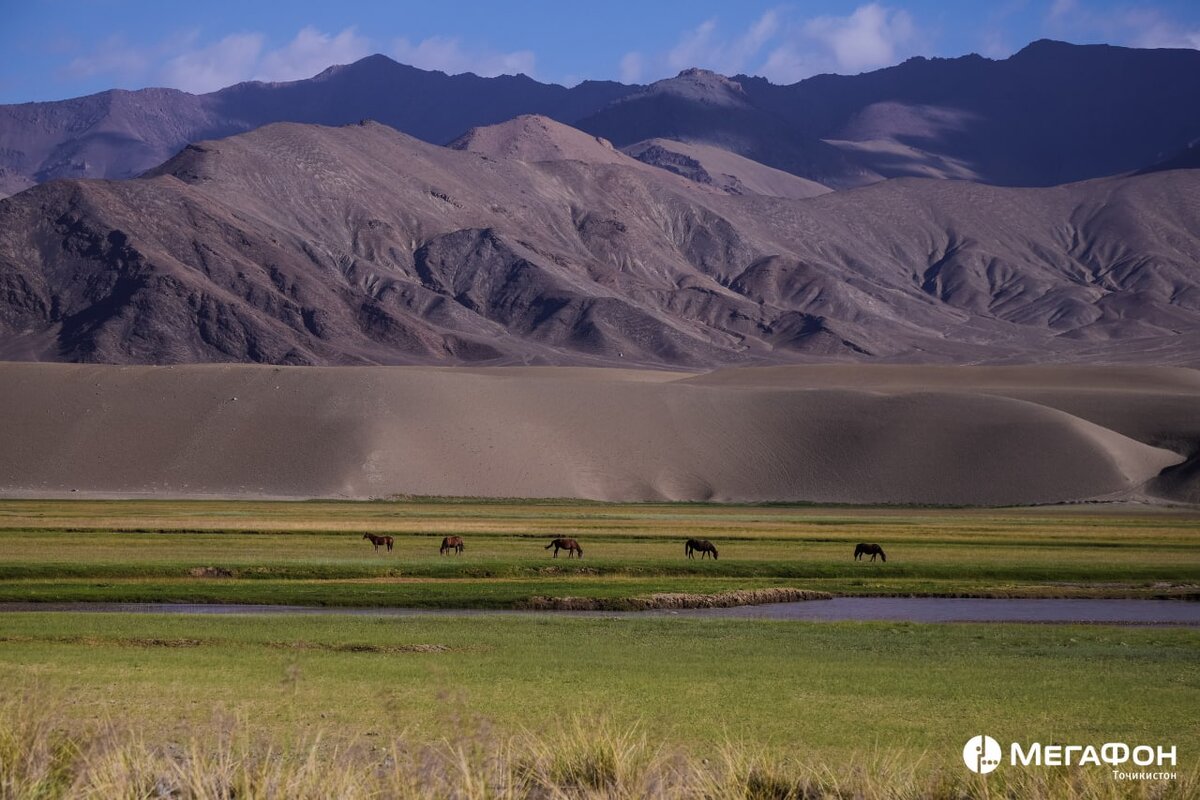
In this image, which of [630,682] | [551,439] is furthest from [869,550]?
[551,439]

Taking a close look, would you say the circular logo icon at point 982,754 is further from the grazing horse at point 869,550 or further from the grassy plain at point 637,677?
the grazing horse at point 869,550

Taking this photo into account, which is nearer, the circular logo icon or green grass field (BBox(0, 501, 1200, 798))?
green grass field (BBox(0, 501, 1200, 798))

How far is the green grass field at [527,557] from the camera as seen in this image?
1347 inches

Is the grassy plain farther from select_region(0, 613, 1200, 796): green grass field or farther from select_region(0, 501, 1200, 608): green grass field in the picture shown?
select_region(0, 501, 1200, 608): green grass field

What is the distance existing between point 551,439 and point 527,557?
62.5 meters

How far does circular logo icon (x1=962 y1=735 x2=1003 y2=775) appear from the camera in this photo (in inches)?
513

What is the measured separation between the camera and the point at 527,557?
42.8 m

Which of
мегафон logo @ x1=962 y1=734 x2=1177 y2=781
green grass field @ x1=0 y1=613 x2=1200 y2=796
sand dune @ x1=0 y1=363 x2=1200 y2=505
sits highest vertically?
sand dune @ x1=0 y1=363 x2=1200 y2=505

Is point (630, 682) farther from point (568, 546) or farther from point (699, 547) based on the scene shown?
point (699, 547)

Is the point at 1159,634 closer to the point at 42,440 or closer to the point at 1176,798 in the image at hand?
the point at 1176,798

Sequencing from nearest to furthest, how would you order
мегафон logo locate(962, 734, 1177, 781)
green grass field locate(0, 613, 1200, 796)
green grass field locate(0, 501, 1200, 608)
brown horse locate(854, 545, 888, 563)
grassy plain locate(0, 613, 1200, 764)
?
мегафон logo locate(962, 734, 1177, 781)
green grass field locate(0, 613, 1200, 796)
grassy plain locate(0, 613, 1200, 764)
green grass field locate(0, 501, 1200, 608)
brown horse locate(854, 545, 888, 563)

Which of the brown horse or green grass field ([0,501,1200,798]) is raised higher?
the brown horse

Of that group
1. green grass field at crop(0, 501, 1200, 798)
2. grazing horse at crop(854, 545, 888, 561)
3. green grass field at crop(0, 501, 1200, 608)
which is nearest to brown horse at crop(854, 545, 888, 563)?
grazing horse at crop(854, 545, 888, 561)

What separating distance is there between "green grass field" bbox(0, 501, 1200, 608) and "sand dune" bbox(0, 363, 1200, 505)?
21424 millimetres
